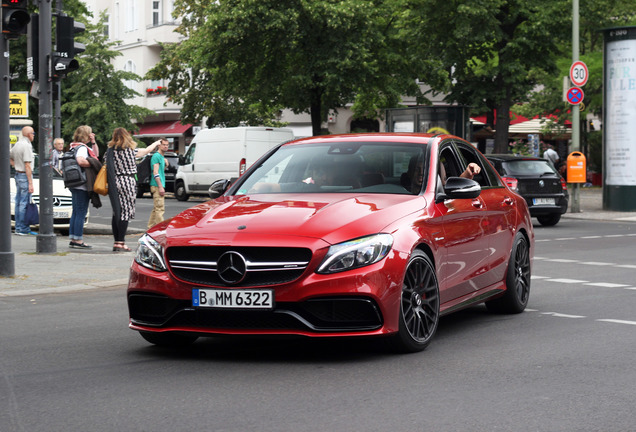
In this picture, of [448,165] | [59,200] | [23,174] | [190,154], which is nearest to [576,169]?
[59,200]

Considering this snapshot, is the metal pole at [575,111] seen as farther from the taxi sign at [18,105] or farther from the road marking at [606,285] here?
the road marking at [606,285]

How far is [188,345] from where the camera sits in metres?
7.37

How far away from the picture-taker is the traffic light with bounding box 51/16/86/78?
14922mm

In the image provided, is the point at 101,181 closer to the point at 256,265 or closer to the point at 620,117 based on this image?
the point at 256,265

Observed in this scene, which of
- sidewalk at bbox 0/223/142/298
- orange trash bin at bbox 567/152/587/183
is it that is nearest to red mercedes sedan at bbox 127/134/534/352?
sidewalk at bbox 0/223/142/298

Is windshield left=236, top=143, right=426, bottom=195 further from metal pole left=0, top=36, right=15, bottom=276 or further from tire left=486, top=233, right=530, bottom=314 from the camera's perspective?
metal pole left=0, top=36, right=15, bottom=276

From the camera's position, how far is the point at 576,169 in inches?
Result: 1101

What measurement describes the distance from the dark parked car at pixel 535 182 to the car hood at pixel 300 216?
51.7ft

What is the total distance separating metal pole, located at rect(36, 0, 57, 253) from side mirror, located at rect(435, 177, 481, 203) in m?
8.21

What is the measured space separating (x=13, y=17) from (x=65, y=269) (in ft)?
9.82

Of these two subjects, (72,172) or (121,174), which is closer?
(121,174)

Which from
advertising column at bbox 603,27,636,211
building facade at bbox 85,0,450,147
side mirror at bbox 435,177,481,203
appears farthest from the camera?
building facade at bbox 85,0,450,147

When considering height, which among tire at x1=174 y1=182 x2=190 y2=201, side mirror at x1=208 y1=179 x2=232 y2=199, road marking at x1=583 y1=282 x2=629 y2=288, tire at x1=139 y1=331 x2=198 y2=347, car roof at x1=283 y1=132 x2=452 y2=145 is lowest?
road marking at x1=583 y1=282 x2=629 y2=288

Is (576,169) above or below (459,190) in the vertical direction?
above
